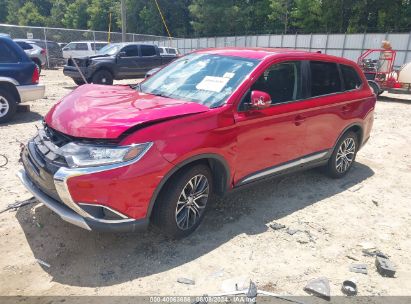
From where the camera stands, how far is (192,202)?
12.0 feet

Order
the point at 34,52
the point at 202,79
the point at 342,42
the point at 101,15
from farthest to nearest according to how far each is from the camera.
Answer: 1. the point at 101,15
2. the point at 342,42
3. the point at 34,52
4. the point at 202,79

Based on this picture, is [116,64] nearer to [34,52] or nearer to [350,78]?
[34,52]

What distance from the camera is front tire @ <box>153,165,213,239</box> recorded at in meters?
3.39

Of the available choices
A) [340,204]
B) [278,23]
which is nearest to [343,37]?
[278,23]

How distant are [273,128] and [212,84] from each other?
84 cm

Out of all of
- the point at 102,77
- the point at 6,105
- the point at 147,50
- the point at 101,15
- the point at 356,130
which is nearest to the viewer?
the point at 356,130

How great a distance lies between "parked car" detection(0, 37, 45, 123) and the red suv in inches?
176

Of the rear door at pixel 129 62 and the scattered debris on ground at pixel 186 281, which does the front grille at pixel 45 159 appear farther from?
the rear door at pixel 129 62

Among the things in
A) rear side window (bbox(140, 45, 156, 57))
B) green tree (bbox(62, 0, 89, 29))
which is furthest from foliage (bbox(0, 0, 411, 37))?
rear side window (bbox(140, 45, 156, 57))

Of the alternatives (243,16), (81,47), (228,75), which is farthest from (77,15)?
(228,75)

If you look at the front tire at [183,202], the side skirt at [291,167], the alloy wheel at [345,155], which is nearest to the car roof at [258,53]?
the side skirt at [291,167]

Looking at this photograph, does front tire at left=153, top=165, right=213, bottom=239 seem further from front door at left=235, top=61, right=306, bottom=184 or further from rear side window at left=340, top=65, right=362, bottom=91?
rear side window at left=340, top=65, right=362, bottom=91

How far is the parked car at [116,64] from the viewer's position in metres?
13.9

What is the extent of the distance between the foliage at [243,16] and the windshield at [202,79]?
31088 mm
